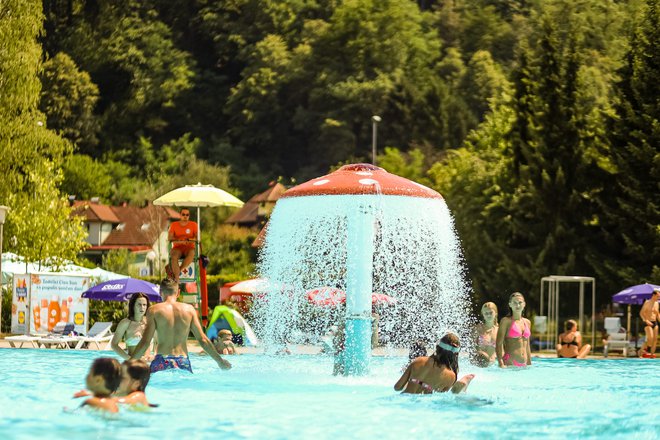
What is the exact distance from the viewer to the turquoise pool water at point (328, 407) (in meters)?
12.0

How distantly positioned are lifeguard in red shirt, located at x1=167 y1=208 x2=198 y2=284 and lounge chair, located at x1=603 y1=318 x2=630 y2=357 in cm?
1058

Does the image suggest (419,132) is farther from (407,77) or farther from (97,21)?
(97,21)

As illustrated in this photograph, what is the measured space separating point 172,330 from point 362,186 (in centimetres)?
339

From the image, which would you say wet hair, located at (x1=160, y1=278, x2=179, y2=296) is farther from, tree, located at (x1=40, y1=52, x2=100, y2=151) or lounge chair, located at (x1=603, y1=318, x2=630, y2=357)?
tree, located at (x1=40, y1=52, x2=100, y2=151)

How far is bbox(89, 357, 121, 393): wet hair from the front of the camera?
11680mm

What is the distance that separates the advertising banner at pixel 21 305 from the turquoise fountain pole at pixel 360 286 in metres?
14.0

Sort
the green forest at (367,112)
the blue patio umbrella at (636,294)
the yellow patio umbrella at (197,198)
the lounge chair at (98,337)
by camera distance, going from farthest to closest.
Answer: the green forest at (367,112), the blue patio umbrella at (636,294), the lounge chair at (98,337), the yellow patio umbrella at (197,198)

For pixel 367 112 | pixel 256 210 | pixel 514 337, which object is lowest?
pixel 514 337

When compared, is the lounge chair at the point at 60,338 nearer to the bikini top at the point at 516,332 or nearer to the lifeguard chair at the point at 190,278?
the lifeguard chair at the point at 190,278

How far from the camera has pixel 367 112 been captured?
96688 mm

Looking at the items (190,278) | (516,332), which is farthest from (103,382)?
(190,278)

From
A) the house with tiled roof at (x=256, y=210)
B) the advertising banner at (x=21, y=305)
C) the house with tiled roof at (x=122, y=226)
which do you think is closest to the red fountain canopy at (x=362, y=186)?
the advertising banner at (x=21, y=305)

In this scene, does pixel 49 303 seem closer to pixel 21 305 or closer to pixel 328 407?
pixel 21 305

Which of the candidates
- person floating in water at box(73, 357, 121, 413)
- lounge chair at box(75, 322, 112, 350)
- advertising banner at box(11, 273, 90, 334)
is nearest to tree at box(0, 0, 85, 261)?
advertising banner at box(11, 273, 90, 334)
